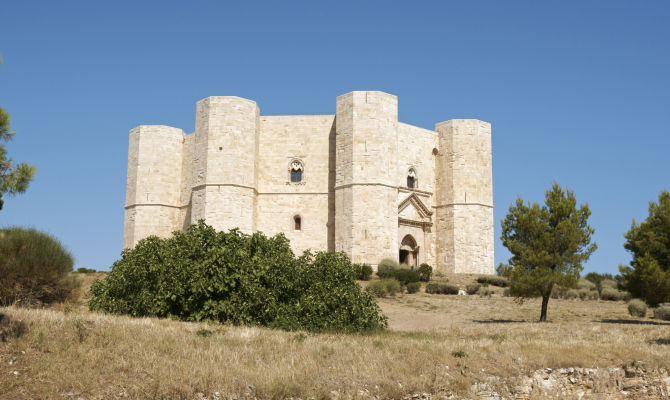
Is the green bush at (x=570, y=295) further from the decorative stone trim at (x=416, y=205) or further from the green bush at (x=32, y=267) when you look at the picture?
the green bush at (x=32, y=267)

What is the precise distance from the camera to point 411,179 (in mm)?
35656

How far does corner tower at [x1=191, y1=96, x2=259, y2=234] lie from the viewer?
32.2 metres

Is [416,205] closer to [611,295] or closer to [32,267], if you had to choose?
[611,295]

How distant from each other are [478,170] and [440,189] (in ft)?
7.44

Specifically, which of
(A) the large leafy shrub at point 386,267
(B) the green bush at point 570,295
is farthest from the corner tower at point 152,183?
(B) the green bush at point 570,295

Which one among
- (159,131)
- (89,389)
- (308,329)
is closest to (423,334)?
(308,329)

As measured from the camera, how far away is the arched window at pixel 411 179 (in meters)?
35.4

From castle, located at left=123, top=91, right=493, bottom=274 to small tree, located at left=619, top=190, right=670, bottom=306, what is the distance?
13.4 metres

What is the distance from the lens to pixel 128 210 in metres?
35.9

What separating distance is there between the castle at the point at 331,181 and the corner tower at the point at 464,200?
5cm

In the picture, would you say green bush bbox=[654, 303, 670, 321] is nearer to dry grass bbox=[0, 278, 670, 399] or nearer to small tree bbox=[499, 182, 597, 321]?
small tree bbox=[499, 182, 597, 321]

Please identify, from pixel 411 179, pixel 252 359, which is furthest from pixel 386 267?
pixel 252 359

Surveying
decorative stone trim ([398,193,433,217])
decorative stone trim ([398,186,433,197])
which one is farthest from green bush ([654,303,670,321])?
decorative stone trim ([398,186,433,197])

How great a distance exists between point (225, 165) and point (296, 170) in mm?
4143
